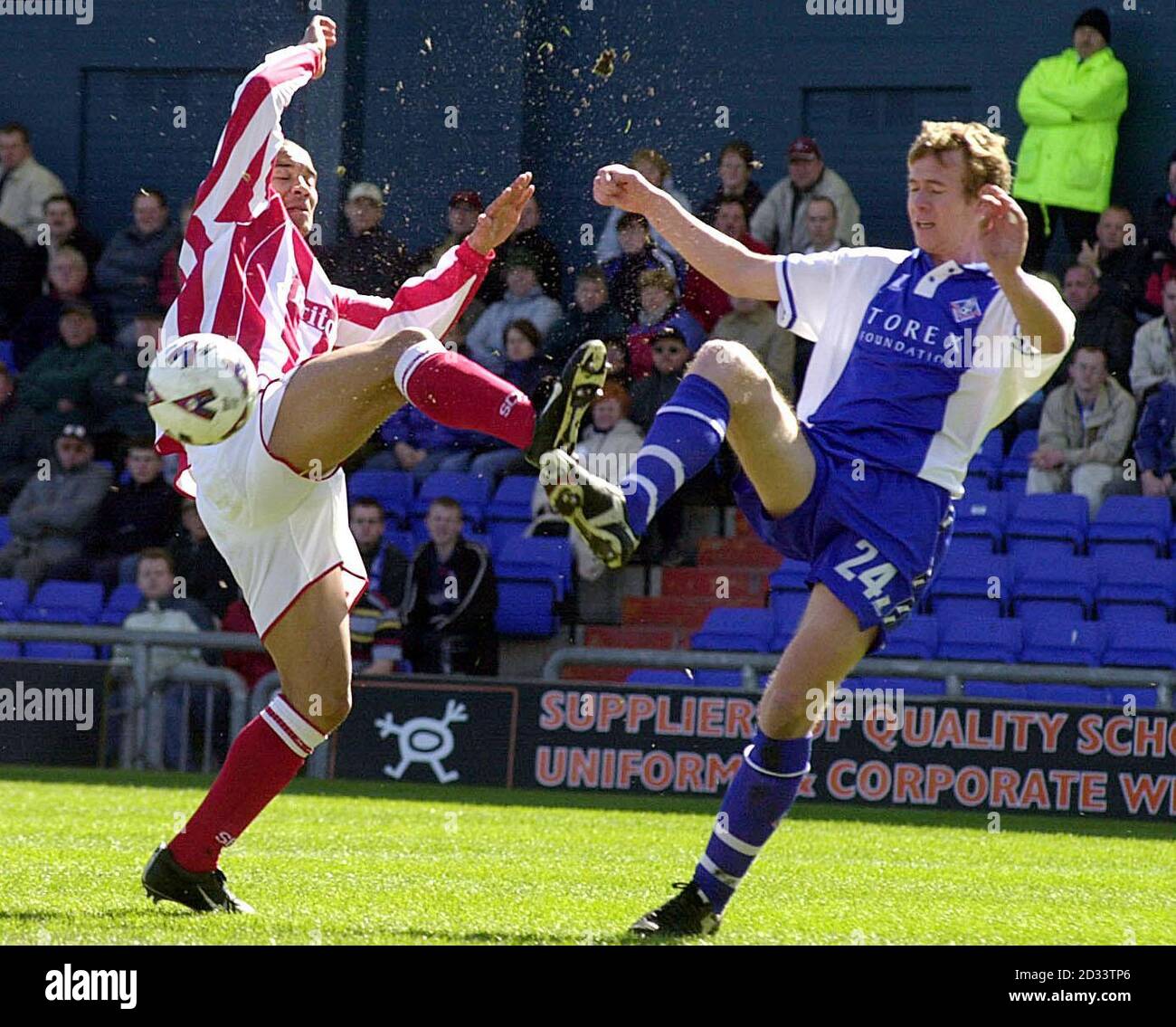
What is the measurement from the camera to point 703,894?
546 centimetres

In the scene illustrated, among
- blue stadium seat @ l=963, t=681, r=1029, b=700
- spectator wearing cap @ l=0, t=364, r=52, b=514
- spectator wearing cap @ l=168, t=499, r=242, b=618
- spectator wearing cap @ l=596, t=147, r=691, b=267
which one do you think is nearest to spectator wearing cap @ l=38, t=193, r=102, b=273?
spectator wearing cap @ l=0, t=364, r=52, b=514

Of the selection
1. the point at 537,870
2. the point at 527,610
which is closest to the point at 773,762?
the point at 537,870

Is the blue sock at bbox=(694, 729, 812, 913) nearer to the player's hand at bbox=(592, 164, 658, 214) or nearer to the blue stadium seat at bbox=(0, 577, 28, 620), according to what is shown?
the player's hand at bbox=(592, 164, 658, 214)

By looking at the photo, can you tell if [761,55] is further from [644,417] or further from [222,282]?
[222,282]

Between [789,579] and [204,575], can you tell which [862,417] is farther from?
[204,575]

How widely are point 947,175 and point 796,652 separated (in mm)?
1302

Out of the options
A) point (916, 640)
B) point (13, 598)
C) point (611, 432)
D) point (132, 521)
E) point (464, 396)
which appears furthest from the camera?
point (132, 521)

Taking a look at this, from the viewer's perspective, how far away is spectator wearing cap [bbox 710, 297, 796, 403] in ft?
42.7

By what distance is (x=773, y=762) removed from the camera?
216 inches

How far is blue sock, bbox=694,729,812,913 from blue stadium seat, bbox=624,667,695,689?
19.7 feet

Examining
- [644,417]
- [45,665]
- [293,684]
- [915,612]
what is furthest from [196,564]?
[293,684]

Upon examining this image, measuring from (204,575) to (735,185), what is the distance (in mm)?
4198

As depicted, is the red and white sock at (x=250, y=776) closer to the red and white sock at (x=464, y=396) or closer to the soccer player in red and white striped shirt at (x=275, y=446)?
the soccer player in red and white striped shirt at (x=275, y=446)

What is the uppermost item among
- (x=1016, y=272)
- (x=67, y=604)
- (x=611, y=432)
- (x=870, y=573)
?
(x=1016, y=272)
